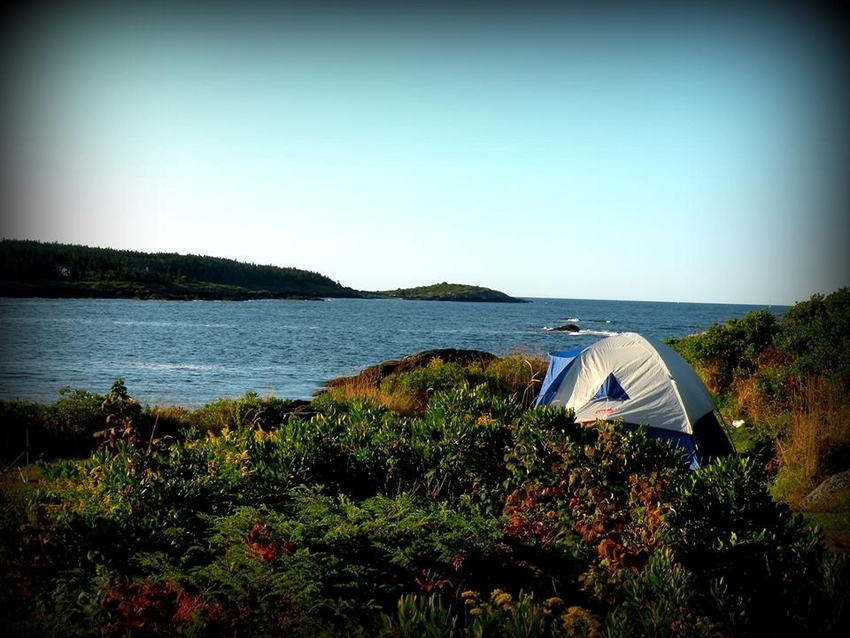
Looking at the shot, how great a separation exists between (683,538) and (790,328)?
12795 mm

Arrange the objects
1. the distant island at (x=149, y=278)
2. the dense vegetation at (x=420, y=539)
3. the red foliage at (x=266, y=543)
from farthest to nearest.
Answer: the distant island at (x=149, y=278)
the red foliage at (x=266, y=543)
the dense vegetation at (x=420, y=539)

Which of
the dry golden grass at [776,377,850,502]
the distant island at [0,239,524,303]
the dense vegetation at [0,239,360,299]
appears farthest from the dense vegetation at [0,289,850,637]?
the dense vegetation at [0,239,360,299]

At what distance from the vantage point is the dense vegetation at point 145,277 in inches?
3273

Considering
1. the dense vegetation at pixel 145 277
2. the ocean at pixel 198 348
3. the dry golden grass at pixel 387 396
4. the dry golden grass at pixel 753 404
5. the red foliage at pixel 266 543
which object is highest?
the dense vegetation at pixel 145 277

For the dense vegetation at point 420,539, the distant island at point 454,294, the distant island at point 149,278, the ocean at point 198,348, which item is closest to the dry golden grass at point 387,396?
the ocean at point 198,348

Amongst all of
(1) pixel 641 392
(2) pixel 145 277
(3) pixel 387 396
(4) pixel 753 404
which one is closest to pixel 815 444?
(1) pixel 641 392

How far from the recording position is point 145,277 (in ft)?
360

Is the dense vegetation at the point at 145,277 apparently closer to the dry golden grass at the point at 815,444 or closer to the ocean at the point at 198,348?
the ocean at the point at 198,348

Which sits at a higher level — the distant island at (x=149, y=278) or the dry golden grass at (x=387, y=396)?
the distant island at (x=149, y=278)

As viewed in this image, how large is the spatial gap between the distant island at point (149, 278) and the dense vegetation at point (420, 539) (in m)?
68.7

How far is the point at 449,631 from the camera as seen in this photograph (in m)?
3.01

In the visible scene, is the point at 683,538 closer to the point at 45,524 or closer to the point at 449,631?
the point at 449,631

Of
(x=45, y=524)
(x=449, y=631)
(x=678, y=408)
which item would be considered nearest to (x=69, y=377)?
(x=678, y=408)

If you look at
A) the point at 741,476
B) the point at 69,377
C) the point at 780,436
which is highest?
the point at 741,476
